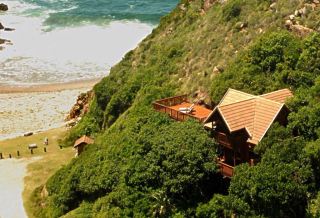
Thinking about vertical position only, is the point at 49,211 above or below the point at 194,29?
below

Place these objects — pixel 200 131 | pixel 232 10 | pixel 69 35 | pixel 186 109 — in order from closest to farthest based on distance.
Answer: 1. pixel 200 131
2. pixel 186 109
3. pixel 232 10
4. pixel 69 35

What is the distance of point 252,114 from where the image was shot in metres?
38.2

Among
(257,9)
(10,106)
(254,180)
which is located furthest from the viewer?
(10,106)

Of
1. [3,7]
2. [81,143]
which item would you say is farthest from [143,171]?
[3,7]

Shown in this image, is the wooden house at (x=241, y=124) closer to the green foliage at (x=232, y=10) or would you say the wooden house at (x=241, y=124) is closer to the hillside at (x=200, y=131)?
the hillside at (x=200, y=131)

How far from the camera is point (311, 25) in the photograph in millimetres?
46375

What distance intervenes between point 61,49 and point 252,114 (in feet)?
242

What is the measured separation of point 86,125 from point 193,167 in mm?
26299

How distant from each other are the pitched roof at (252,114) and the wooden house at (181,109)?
3.85m

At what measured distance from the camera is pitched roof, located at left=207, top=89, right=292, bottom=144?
122 feet

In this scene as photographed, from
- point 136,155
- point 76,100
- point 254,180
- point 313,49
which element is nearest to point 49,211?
point 136,155

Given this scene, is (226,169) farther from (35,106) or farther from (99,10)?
(99,10)

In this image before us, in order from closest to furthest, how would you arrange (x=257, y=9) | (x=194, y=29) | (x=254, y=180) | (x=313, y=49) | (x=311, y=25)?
(x=254, y=180), (x=313, y=49), (x=311, y=25), (x=257, y=9), (x=194, y=29)

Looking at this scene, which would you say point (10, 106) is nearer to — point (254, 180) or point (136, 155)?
point (136, 155)
